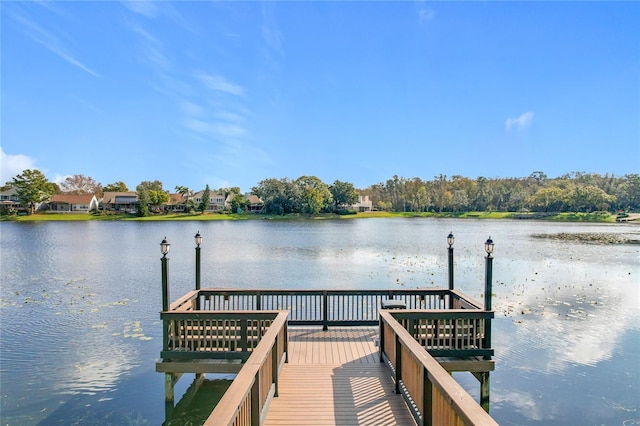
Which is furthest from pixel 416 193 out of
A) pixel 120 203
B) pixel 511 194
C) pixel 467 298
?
pixel 467 298

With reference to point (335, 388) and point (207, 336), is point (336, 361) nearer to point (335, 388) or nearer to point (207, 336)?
point (335, 388)

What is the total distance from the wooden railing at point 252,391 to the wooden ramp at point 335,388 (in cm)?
36

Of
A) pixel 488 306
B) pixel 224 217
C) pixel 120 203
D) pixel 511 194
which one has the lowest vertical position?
pixel 224 217

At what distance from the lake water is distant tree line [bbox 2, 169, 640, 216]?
73.5m

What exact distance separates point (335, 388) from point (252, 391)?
2.25 m

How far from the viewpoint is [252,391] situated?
3988 millimetres

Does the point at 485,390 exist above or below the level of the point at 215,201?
below

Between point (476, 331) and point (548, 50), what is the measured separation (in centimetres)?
4450

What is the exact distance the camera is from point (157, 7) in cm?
2775

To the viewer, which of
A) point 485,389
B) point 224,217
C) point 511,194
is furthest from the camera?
point 511,194

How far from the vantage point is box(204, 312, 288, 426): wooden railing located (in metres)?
2.92

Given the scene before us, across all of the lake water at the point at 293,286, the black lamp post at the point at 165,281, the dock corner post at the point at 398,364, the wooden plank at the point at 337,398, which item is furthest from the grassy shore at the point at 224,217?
the dock corner post at the point at 398,364

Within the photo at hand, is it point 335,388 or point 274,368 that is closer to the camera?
point 274,368

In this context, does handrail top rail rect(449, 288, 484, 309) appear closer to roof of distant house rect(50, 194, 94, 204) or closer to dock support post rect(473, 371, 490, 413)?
dock support post rect(473, 371, 490, 413)
